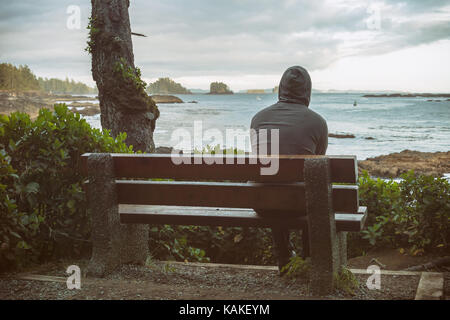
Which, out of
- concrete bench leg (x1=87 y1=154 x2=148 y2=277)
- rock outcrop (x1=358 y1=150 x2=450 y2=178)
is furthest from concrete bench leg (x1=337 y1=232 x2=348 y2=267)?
rock outcrop (x1=358 y1=150 x2=450 y2=178)

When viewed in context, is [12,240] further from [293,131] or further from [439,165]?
[439,165]

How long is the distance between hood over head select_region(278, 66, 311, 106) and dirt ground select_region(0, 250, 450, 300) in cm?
157

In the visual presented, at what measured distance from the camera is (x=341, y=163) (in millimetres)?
3336

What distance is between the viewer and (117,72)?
291 inches

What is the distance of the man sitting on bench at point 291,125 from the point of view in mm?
3830

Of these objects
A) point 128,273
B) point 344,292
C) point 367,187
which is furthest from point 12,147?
point 367,187

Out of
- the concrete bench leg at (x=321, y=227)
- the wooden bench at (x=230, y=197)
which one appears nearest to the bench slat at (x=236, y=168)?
the wooden bench at (x=230, y=197)

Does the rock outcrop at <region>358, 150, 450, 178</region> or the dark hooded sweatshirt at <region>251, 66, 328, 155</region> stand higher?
the dark hooded sweatshirt at <region>251, 66, 328, 155</region>

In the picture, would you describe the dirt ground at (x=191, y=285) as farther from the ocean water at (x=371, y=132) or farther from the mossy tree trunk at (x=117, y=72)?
the ocean water at (x=371, y=132)

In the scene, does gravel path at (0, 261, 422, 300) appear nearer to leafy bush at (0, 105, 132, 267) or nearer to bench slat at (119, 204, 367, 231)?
leafy bush at (0, 105, 132, 267)

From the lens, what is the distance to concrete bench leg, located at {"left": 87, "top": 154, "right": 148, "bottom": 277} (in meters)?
3.84

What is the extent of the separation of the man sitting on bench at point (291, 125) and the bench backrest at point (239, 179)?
29cm
